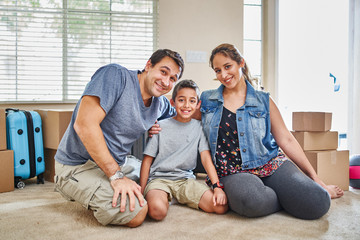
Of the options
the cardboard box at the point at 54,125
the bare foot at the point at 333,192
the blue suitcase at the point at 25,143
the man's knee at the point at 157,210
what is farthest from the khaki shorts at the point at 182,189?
the blue suitcase at the point at 25,143

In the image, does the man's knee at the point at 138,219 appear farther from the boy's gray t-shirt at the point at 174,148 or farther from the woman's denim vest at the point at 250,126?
the woman's denim vest at the point at 250,126

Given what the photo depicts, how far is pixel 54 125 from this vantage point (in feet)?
7.79

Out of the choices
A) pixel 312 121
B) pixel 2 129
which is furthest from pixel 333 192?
pixel 2 129

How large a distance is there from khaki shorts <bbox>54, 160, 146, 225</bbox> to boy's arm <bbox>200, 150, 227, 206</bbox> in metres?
0.39

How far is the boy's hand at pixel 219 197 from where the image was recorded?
1578 millimetres

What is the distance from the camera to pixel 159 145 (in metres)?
1.75

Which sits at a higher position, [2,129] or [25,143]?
[2,129]

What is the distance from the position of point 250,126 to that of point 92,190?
828 mm

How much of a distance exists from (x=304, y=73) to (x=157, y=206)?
3.04 meters

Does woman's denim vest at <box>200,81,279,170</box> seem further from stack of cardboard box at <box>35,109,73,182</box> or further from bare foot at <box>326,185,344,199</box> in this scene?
stack of cardboard box at <box>35,109,73,182</box>

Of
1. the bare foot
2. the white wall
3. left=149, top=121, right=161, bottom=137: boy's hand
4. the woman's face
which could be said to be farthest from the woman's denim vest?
the white wall

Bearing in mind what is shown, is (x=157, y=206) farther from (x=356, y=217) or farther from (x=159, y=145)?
(x=356, y=217)

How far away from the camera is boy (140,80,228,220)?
167 centimetres

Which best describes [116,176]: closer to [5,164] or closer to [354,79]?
[5,164]
